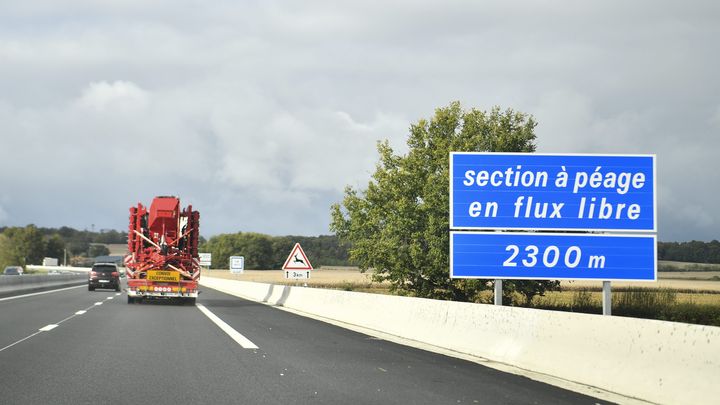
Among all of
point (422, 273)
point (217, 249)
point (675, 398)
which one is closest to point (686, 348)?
point (675, 398)

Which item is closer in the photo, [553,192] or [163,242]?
[553,192]

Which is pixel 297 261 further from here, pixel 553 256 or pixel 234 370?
pixel 234 370

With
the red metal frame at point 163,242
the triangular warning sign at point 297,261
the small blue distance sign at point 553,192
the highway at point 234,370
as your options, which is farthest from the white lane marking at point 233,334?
the triangular warning sign at point 297,261

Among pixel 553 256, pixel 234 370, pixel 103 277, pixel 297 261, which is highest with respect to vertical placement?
pixel 553 256

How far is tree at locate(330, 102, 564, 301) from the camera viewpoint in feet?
124

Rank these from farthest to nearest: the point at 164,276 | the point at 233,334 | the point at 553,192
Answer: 1. the point at 164,276
2. the point at 233,334
3. the point at 553,192

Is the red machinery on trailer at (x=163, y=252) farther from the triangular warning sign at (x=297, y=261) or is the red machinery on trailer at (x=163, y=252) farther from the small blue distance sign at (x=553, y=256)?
the small blue distance sign at (x=553, y=256)

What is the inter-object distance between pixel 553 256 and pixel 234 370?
7.62 m

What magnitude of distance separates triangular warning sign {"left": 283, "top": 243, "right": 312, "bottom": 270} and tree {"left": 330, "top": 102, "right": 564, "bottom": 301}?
7701 millimetres

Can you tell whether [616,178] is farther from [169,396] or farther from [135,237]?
[135,237]

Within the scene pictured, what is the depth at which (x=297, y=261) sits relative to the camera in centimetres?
3095

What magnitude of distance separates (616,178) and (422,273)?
23447 mm

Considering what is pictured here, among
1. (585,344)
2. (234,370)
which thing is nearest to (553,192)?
(585,344)

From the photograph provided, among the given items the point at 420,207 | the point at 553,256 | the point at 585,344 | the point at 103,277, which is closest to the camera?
the point at 585,344
